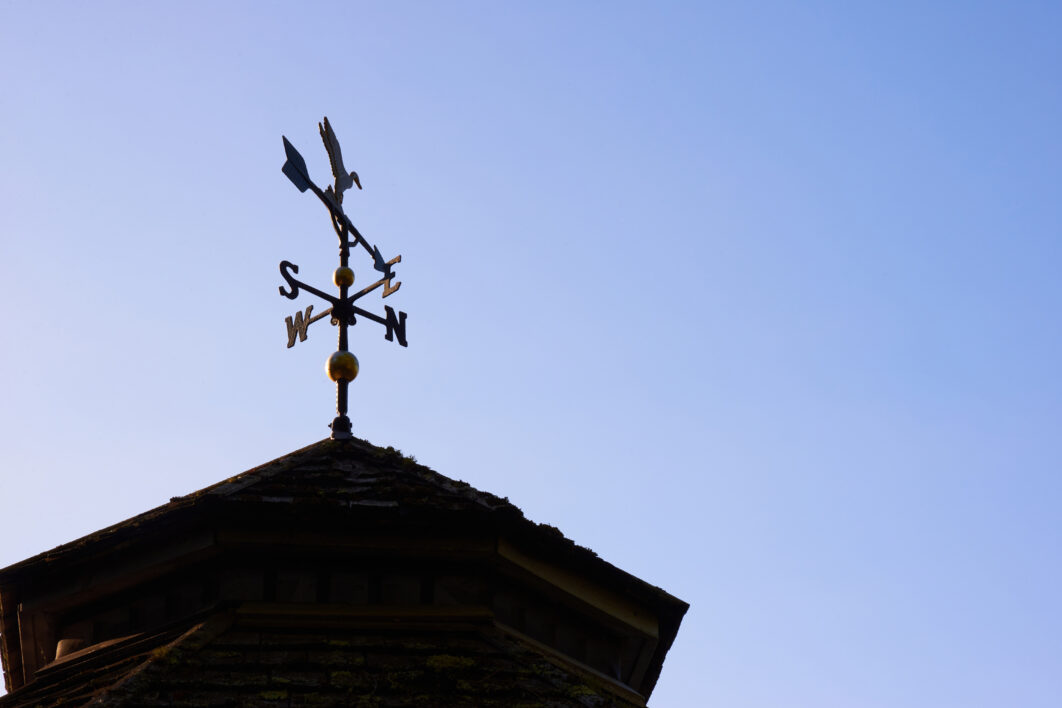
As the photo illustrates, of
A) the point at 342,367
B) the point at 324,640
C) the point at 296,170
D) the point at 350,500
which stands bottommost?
the point at 324,640

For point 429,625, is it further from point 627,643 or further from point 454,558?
point 627,643

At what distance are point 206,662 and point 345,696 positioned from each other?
755mm

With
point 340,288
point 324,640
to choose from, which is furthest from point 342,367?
point 324,640

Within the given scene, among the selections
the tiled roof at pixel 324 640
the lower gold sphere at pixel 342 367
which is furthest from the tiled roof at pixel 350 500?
the lower gold sphere at pixel 342 367

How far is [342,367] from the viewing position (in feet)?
33.8

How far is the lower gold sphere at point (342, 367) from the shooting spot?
1029 centimetres

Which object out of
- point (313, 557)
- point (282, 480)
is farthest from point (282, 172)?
point (313, 557)

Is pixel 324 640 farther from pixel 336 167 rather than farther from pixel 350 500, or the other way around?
pixel 336 167

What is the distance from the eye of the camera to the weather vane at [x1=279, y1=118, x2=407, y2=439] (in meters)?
10.3

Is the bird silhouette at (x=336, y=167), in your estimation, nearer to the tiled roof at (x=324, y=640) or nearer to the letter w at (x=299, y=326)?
the letter w at (x=299, y=326)

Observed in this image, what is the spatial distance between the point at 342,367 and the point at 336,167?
1870 millimetres

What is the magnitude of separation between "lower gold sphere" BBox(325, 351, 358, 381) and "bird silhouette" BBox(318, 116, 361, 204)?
1.35 m

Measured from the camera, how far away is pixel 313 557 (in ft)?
24.8

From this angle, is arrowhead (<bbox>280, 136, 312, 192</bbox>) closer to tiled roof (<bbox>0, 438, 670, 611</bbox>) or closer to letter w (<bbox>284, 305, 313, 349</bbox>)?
letter w (<bbox>284, 305, 313, 349</bbox>)
